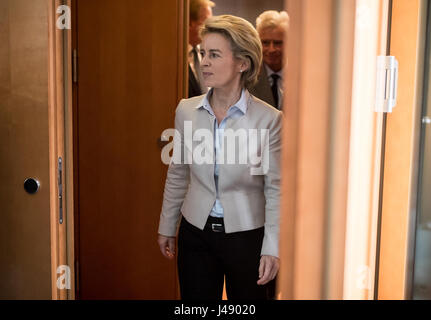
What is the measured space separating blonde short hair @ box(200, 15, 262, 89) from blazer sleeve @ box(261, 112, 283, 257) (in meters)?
0.22

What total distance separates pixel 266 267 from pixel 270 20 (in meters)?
1.25

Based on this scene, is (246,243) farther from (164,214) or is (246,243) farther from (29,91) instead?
(29,91)

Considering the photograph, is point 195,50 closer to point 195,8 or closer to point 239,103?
point 195,8

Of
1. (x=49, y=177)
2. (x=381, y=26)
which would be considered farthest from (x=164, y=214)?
(x=381, y=26)

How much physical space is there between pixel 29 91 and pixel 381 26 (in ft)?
3.67

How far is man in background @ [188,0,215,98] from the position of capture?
2.28 metres

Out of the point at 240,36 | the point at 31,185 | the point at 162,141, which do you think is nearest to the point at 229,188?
the point at 240,36

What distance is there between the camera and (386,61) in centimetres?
86

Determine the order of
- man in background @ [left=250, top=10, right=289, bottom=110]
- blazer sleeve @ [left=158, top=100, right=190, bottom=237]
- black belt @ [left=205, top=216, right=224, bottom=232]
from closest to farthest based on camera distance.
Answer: black belt @ [left=205, top=216, right=224, bottom=232] < blazer sleeve @ [left=158, top=100, right=190, bottom=237] < man in background @ [left=250, top=10, right=289, bottom=110]

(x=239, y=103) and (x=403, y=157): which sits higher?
(x=239, y=103)

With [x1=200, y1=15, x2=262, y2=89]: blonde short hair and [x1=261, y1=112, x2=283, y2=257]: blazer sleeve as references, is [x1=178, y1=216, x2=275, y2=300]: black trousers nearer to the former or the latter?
[x1=261, y1=112, x2=283, y2=257]: blazer sleeve

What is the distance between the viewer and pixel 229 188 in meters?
1.52

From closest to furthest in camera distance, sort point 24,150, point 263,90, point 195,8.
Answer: point 24,150, point 263,90, point 195,8

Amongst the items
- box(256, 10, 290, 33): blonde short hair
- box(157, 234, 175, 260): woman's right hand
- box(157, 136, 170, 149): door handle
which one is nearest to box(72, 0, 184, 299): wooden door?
box(157, 136, 170, 149): door handle
